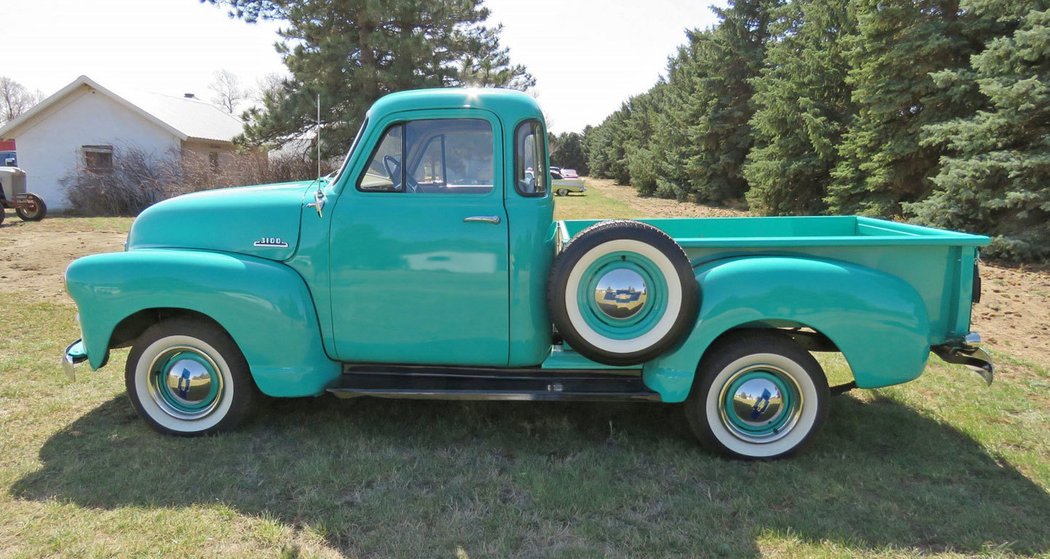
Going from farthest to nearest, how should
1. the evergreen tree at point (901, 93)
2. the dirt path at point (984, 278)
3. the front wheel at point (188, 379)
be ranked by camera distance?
1. the evergreen tree at point (901, 93)
2. the dirt path at point (984, 278)
3. the front wheel at point (188, 379)

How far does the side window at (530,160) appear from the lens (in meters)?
3.60

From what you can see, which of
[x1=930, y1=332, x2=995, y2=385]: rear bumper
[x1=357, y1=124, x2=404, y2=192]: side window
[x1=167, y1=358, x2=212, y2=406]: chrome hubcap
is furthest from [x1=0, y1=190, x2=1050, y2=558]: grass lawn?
[x1=357, y1=124, x2=404, y2=192]: side window

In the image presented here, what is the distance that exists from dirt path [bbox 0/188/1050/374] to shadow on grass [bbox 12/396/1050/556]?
258 cm

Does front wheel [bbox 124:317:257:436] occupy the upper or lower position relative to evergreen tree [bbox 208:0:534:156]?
lower

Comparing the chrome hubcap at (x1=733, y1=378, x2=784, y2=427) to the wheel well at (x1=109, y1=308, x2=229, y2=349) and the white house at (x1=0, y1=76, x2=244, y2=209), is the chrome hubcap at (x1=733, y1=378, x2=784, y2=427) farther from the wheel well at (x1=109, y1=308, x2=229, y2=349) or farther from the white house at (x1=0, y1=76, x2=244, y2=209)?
the white house at (x1=0, y1=76, x2=244, y2=209)

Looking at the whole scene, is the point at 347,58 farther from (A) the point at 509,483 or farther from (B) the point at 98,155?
(A) the point at 509,483

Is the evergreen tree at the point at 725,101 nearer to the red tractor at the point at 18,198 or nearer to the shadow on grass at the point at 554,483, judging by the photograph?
the shadow on grass at the point at 554,483

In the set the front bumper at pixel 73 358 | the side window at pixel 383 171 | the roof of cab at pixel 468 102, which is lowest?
the front bumper at pixel 73 358

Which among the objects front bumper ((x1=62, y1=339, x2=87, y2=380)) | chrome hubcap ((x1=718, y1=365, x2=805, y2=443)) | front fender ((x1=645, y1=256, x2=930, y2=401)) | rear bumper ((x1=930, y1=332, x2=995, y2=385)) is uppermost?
front fender ((x1=645, y1=256, x2=930, y2=401))

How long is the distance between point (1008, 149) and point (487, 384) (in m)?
9.77

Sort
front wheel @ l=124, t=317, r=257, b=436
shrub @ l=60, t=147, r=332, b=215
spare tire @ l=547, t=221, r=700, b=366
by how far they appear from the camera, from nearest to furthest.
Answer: spare tire @ l=547, t=221, r=700, b=366 < front wheel @ l=124, t=317, r=257, b=436 < shrub @ l=60, t=147, r=332, b=215

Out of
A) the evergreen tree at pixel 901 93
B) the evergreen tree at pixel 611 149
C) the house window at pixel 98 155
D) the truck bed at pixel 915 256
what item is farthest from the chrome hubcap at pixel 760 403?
the evergreen tree at pixel 611 149

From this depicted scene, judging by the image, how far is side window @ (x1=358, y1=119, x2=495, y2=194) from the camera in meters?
3.64

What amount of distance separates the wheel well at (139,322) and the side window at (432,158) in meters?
1.33
